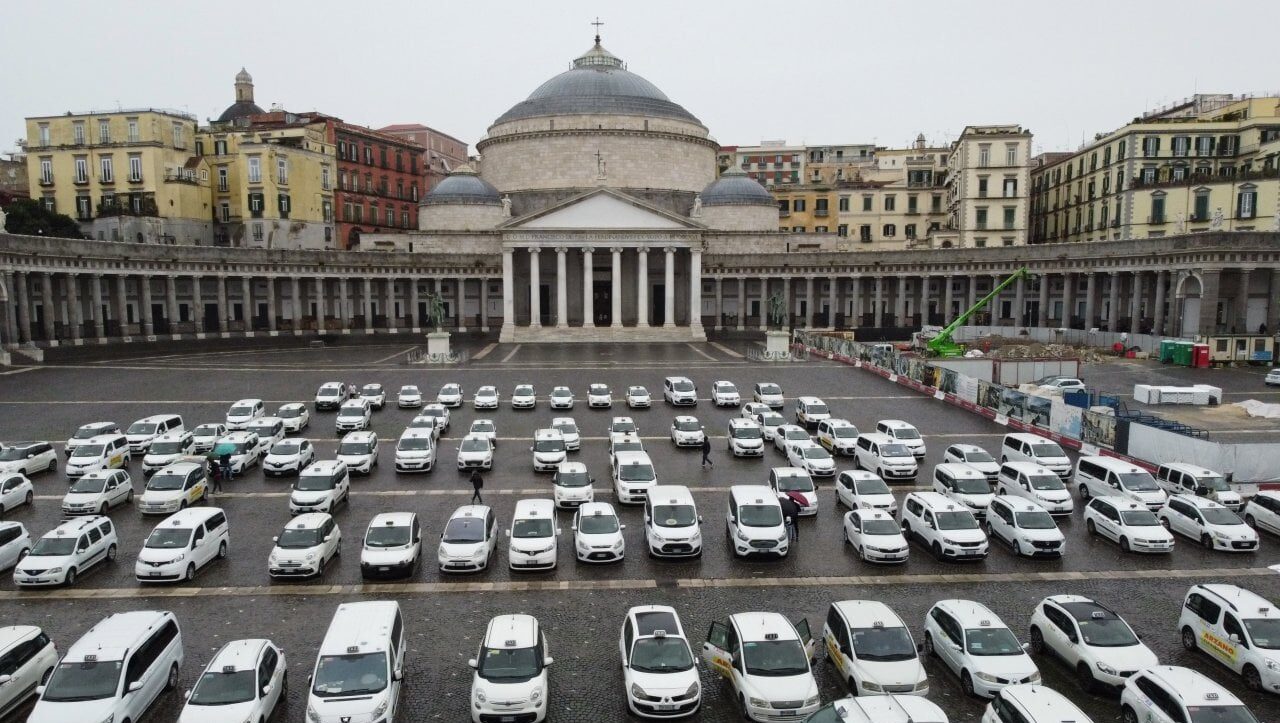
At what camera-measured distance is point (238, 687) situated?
1464cm

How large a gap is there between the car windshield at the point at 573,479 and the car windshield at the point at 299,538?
856 centimetres

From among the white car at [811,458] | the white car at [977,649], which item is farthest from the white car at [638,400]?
the white car at [977,649]

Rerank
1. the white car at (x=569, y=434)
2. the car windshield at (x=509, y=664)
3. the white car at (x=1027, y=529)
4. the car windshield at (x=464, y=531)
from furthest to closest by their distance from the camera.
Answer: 1. the white car at (x=569, y=434)
2. the white car at (x=1027, y=529)
3. the car windshield at (x=464, y=531)
4. the car windshield at (x=509, y=664)

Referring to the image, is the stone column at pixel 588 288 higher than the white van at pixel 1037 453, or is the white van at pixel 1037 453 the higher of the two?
the stone column at pixel 588 288

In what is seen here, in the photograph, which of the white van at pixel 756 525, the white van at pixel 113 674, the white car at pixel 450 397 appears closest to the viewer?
the white van at pixel 113 674

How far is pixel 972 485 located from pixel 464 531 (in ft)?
55.6

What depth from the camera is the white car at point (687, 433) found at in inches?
1449

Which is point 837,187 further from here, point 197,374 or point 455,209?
point 197,374

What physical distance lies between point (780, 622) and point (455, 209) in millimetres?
85216

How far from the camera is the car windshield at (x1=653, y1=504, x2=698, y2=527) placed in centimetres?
2391

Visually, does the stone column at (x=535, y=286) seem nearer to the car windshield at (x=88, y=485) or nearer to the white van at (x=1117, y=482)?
the car windshield at (x=88, y=485)

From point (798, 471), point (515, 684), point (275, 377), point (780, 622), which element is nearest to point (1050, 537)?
point (798, 471)

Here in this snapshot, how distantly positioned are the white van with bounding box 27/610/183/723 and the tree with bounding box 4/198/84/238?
260 feet

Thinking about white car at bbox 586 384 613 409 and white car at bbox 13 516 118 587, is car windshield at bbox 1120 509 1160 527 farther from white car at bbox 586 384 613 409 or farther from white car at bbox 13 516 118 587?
white car at bbox 13 516 118 587
